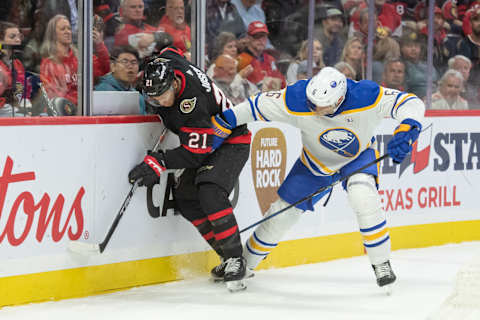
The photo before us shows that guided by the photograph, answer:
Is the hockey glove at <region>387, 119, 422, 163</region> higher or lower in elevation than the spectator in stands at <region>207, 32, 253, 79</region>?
lower

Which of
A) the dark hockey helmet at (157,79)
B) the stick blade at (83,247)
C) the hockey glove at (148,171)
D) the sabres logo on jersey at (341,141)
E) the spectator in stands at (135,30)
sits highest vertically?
the spectator in stands at (135,30)

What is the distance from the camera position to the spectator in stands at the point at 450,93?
19.8 ft

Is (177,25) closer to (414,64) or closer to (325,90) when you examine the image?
(325,90)

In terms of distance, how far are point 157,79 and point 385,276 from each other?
1.49 meters

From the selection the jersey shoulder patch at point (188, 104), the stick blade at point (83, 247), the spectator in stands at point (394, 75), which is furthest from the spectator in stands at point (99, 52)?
the spectator in stands at point (394, 75)

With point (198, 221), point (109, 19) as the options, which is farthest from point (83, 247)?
point (109, 19)

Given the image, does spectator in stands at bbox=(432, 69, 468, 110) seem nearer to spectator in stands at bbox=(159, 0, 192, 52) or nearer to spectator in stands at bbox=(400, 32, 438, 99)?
spectator in stands at bbox=(400, 32, 438, 99)

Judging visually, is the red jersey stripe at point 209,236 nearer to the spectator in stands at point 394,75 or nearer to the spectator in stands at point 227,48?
the spectator in stands at point 227,48

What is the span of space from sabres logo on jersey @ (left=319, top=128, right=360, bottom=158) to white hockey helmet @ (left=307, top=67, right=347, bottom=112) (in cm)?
20

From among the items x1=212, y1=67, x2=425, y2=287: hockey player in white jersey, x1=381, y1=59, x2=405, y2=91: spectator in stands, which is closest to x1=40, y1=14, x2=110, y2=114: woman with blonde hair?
x1=212, y1=67, x2=425, y2=287: hockey player in white jersey

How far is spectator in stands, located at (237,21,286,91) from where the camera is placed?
5148mm

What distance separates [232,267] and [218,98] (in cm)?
87

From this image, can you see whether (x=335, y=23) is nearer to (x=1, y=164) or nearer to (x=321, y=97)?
(x=321, y=97)

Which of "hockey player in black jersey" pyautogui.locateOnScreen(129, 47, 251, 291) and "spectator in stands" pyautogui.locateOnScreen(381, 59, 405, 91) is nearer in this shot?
"hockey player in black jersey" pyautogui.locateOnScreen(129, 47, 251, 291)
